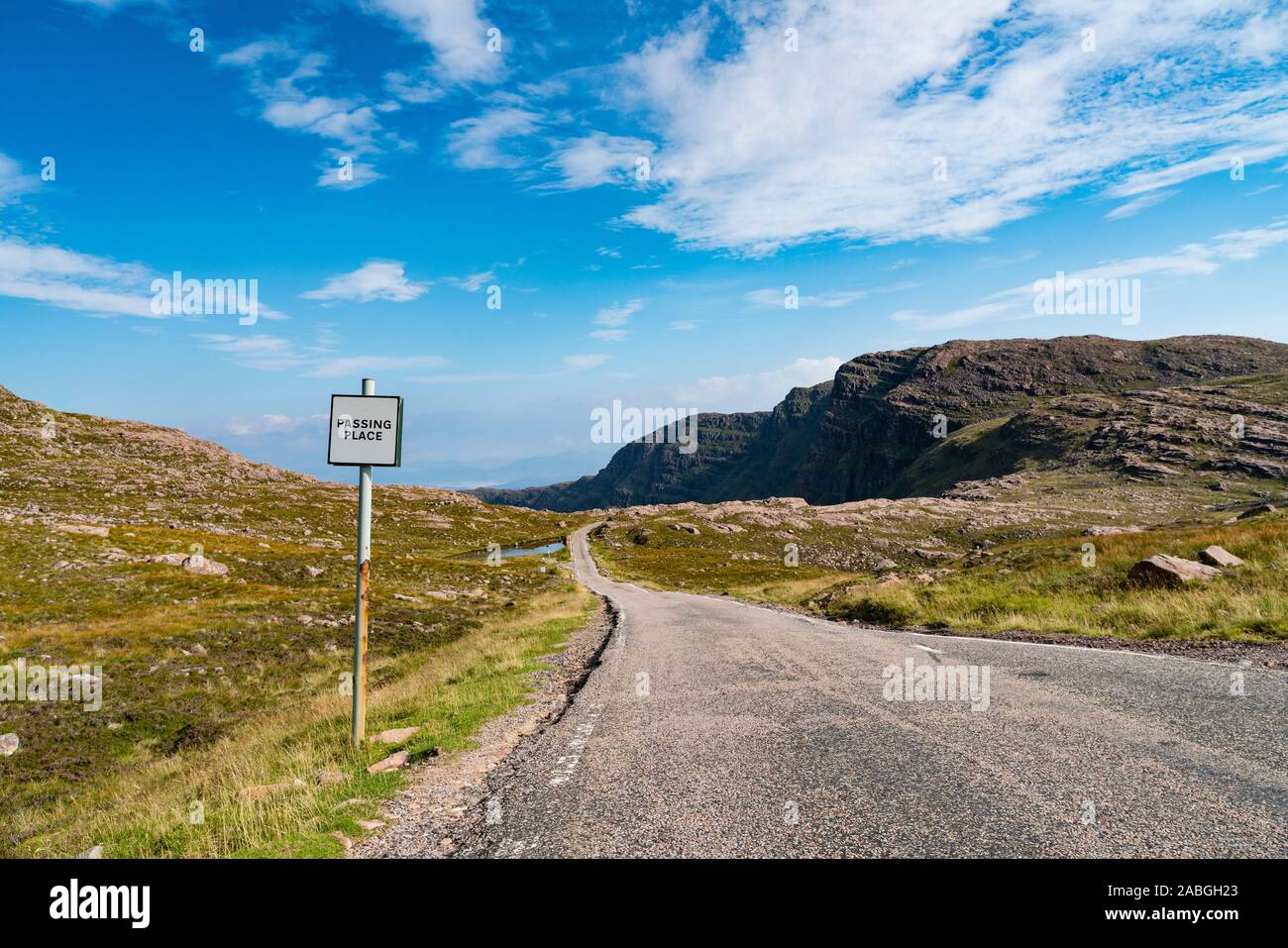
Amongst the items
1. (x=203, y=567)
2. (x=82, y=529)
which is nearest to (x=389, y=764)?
(x=203, y=567)

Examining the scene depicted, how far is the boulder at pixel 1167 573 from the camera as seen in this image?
18328 millimetres

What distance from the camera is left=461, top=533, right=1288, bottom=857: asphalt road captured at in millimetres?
5371

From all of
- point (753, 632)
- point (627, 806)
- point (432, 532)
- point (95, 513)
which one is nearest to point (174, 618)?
point (753, 632)

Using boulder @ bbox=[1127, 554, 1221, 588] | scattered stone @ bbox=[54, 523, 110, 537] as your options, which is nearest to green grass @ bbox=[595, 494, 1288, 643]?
boulder @ bbox=[1127, 554, 1221, 588]

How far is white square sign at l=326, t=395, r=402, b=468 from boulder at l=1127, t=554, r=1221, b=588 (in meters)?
22.5

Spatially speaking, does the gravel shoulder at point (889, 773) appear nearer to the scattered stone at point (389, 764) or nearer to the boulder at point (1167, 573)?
the scattered stone at point (389, 764)

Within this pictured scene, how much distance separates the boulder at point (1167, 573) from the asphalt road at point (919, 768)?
8779mm

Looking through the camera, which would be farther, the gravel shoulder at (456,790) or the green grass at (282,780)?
the green grass at (282,780)

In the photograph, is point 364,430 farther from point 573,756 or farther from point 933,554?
point 933,554

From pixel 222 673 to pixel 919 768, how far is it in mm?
24652

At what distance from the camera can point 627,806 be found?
6.52 m

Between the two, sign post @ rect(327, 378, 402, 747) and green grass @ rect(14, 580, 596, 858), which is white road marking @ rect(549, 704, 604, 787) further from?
sign post @ rect(327, 378, 402, 747)

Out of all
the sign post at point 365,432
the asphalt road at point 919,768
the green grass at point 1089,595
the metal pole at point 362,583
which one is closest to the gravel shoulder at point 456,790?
the asphalt road at point 919,768
